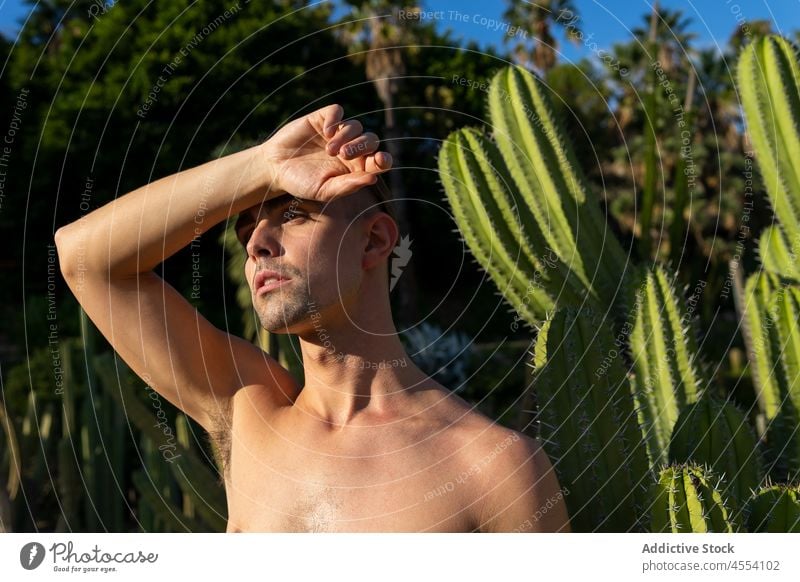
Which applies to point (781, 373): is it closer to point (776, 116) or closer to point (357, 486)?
point (776, 116)

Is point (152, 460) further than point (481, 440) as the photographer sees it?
Yes

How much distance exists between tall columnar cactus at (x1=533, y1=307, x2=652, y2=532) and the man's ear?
489 millimetres

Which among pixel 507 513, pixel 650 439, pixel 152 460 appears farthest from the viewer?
pixel 152 460

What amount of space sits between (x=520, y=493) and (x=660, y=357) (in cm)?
108

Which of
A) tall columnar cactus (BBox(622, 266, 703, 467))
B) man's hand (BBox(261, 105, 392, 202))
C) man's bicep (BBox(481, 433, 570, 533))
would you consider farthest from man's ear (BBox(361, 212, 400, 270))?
tall columnar cactus (BBox(622, 266, 703, 467))

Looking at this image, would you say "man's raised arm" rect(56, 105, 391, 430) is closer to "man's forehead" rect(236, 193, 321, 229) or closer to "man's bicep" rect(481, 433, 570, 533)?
"man's forehead" rect(236, 193, 321, 229)

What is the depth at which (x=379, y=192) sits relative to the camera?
7.29 feet

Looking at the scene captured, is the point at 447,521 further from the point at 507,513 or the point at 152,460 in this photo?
the point at 152,460

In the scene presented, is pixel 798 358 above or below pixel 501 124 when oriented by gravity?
below

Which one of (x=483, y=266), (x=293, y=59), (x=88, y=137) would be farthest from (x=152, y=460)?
(x=88, y=137)

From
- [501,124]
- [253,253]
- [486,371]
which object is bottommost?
[486,371]
